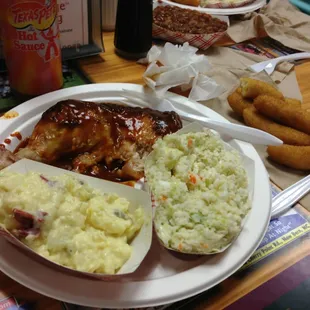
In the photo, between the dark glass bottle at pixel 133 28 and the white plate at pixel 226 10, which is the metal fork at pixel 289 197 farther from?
the white plate at pixel 226 10

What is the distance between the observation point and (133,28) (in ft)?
5.77

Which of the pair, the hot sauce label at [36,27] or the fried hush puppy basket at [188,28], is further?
the fried hush puppy basket at [188,28]

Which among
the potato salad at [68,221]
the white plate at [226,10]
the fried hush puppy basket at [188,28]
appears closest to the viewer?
the potato salad at [68,221]

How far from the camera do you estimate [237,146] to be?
1261 millimetres

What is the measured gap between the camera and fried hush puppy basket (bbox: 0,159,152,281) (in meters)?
0.76

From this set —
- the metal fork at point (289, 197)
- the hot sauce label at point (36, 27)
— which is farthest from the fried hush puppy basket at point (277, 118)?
the hot sauce label at point (36, 27)

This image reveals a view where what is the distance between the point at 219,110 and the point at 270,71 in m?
0.48

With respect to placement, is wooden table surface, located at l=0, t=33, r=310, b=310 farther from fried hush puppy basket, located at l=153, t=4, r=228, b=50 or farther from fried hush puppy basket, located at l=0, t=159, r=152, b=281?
fried hush puppy basket, located at l=153, t=4, r=228, b=50

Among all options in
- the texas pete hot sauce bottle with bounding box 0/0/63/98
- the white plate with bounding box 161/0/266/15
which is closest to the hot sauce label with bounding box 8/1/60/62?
the texas pete hot sauce bottle with bounding box 0/0/63/98

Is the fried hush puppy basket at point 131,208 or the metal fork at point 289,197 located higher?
the fried hush puppy basket at point 131,208

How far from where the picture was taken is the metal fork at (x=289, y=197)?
113 cm

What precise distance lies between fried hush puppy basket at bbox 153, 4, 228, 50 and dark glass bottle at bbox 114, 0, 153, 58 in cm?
19

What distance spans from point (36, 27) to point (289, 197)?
1.00m

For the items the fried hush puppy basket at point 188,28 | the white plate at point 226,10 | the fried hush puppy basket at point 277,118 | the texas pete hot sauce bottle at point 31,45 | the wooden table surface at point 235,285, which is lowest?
the wooden table surface at point 235,285
